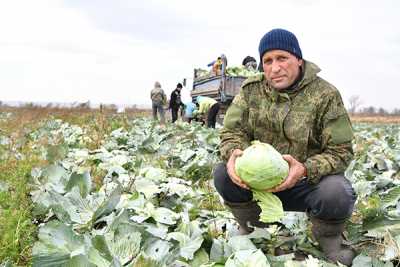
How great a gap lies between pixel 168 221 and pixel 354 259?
3.61 feet

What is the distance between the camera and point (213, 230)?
3154 mm

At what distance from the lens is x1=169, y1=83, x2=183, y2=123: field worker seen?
1566 cm

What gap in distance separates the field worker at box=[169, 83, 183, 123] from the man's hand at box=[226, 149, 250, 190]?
1287 centimetres

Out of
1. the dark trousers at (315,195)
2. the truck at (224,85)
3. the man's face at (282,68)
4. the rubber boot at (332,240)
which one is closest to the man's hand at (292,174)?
the dark trousers at (315,195)

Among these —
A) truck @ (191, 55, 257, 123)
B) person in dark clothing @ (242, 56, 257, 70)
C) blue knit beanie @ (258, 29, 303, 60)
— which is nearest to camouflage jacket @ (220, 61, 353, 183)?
blue knit beanie @ (258, 29, 303, 60)

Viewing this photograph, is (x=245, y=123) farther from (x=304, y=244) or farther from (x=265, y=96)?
(x=304, y=244)

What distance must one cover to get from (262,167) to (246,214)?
0.57 m

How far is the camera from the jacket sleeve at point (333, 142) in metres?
2.62

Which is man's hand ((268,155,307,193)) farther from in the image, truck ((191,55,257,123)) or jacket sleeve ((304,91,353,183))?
truck ((191,55,257,123))

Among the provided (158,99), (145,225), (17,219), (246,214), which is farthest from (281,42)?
(158,99)

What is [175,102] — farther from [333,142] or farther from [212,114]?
[333,142]

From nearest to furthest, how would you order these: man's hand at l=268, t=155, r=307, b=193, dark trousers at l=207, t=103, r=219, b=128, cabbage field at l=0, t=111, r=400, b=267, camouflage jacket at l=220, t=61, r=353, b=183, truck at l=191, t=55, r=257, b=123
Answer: cabbage field at l=0, t=111, r=400, b=267
man's hand at l=268, t=155, r=307, b=193
camouflage jacket at l=220, t=61, r=353, b=183
dark trousers at l=207, t=103, r=219, b=128
truck at l=191, t=55, r=257, b=123

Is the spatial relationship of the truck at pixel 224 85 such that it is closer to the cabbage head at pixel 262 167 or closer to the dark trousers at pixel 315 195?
the dark trousers at pixel 315 195

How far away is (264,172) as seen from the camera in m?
2.49
